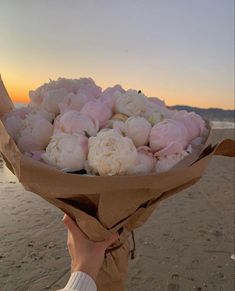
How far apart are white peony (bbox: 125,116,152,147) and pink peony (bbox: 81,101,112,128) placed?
9 centimetres

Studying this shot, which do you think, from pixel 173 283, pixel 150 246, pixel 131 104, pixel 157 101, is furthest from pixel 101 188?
pixel 150 246

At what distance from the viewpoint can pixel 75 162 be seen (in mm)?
1419

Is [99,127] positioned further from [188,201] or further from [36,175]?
[188,201]

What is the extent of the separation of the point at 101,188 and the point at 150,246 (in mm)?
2947

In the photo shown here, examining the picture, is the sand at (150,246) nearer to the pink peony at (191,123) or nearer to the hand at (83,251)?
the pink peony at (191,123)

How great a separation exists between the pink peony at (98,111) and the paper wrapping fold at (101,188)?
254 mm

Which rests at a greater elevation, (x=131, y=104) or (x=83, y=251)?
(x=131, y=104)

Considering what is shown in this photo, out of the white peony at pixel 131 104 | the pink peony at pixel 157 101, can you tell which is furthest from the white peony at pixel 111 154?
the pink peony at pixel 157 101

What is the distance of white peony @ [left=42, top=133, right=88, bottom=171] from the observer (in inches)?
55.7

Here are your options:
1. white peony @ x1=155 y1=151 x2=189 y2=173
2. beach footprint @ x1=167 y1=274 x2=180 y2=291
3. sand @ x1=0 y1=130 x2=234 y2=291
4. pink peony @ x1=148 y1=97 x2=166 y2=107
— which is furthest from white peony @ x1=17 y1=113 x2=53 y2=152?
beach footprint @ x1=167 y1=274 x2=180 y2=291

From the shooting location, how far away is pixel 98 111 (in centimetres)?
153

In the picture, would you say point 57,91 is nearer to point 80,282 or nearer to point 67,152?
point 67,152

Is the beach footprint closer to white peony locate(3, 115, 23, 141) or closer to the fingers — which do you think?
the fingers

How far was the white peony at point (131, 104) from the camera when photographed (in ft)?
5.17
